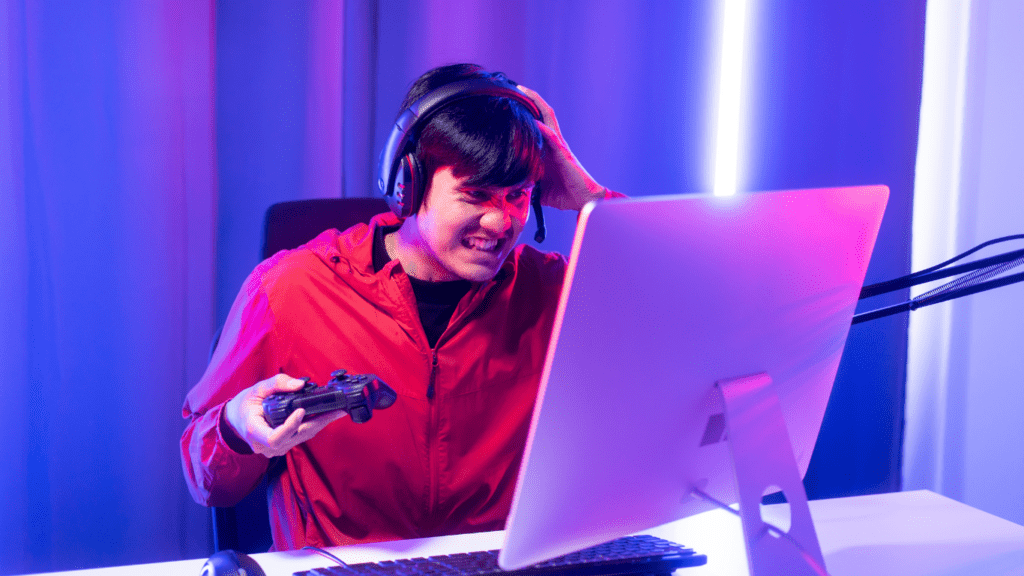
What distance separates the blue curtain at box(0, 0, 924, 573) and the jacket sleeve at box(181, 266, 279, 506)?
634mm

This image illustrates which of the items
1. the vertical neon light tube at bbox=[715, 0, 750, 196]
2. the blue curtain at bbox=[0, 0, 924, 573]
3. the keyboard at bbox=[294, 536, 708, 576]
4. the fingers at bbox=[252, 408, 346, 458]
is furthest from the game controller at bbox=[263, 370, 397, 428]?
the vertical neon light tube at bbox=[715, 0, 750, 196]

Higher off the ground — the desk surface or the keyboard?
the keyboard

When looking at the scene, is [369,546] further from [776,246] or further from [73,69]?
[73,69]

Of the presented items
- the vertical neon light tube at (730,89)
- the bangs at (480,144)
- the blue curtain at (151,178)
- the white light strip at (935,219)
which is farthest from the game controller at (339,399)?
the white light strip at (935,219)

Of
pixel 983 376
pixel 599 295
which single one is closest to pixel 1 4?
pixel 599 295

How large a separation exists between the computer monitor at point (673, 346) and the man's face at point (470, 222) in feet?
1.50

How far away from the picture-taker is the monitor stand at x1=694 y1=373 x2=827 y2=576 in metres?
0.62

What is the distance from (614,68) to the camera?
188cm

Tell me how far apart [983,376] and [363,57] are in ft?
6.14

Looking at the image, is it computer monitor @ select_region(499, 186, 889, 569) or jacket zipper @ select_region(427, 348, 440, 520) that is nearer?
computer monitor @ select_region(499, 186, 889, 569)

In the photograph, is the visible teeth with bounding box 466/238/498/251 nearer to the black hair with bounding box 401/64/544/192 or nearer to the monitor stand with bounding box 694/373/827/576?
the black hair with bounding box 401/64/544/192

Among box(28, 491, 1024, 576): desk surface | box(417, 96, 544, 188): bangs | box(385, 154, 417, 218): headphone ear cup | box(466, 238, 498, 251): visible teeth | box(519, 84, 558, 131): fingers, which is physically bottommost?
box(28, 491, 1024, 576): desk surface

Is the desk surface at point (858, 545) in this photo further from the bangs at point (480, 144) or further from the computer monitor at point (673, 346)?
the bangs at point (480, 144)

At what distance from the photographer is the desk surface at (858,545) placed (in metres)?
0.83
